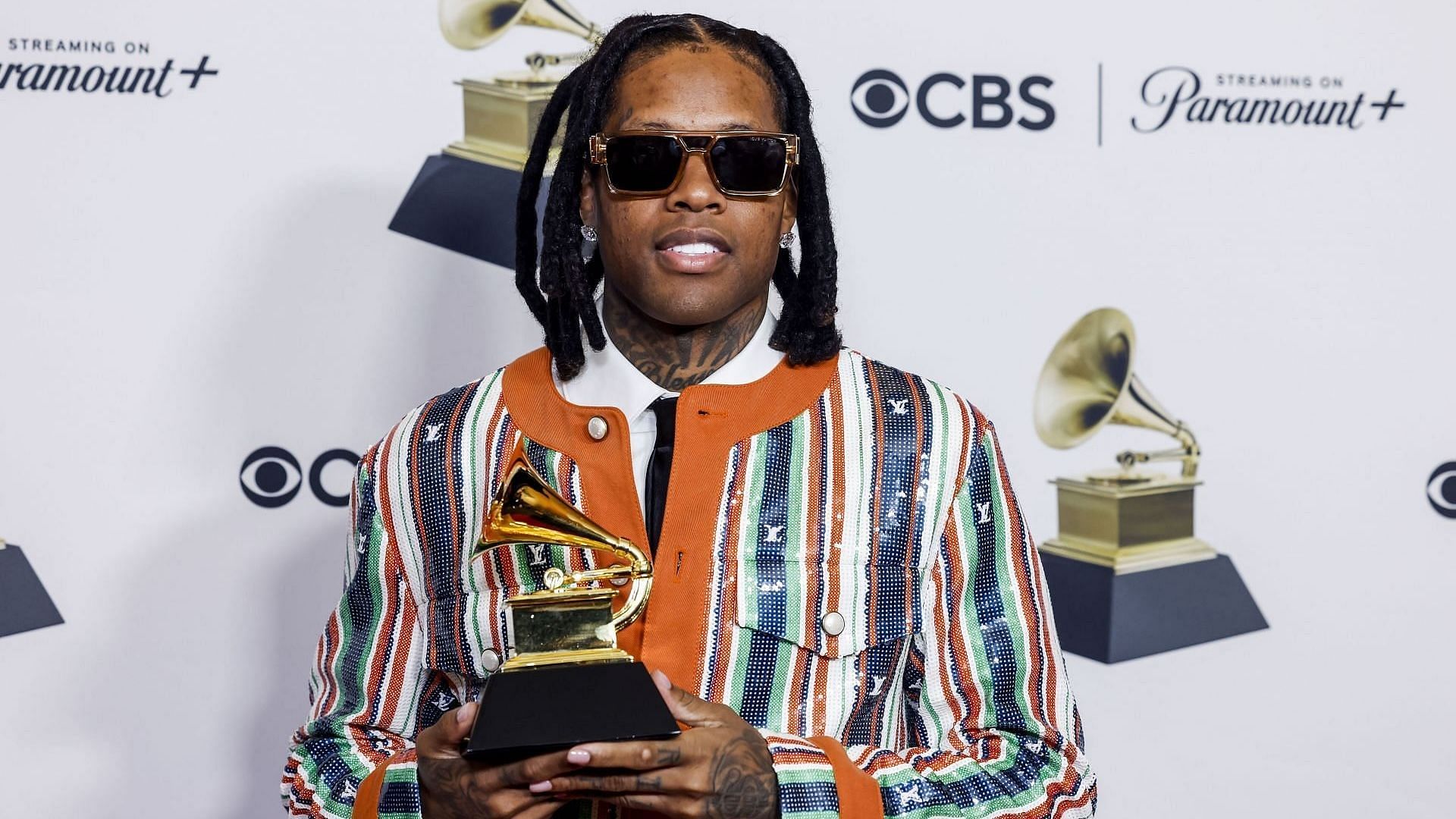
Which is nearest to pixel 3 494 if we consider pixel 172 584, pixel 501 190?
pixel 172 584

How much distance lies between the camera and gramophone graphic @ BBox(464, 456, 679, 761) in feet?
4.22

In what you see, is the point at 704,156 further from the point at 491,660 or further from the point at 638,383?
the point at 491,660

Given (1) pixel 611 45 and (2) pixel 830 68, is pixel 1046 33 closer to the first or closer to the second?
(2) pixel 830 68

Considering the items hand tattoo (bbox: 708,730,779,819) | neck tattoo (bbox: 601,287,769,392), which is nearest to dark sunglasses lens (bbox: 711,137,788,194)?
neck tattoo (bbox: 601,287,769,392)

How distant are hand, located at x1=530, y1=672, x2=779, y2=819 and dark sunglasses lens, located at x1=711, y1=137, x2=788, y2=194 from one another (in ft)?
1.56

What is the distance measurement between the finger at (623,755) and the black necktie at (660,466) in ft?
0.93

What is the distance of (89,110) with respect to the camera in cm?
228

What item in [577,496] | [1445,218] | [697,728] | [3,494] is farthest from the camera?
[1445,218]

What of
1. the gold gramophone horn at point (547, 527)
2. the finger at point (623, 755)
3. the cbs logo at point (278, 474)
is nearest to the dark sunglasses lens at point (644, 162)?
the gold gramophone horn at point (547, 527)

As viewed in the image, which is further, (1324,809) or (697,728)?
(1324,809)

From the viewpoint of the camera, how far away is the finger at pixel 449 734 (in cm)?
135

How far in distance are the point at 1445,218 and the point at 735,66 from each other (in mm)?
1326

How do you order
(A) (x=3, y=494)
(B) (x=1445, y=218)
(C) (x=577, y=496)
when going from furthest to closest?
(B) (x=1445, y=218)
(A) (x=3, y=494)
(C) (x=577, y=496)

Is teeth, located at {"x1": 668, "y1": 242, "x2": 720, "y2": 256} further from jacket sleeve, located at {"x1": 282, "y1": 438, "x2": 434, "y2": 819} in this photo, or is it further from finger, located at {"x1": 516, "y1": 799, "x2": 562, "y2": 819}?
finger, located at {"x1": 516, "y1": 799, "x2": 562, "y2": 819}
